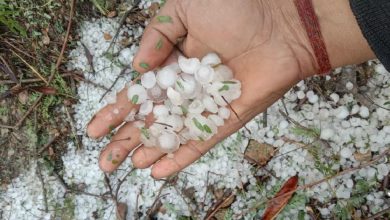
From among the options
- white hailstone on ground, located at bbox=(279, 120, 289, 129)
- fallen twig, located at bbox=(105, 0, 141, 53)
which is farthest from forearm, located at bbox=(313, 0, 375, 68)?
fallen twig, located at bbox=(105, 0, 141, 53)

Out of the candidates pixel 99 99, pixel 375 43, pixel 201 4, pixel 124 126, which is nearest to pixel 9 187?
pixel 99 99

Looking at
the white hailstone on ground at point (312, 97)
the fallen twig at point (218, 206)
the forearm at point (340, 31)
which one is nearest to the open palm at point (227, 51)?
the forearm at point (340, 31)

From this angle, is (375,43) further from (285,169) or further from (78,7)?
(78,7)

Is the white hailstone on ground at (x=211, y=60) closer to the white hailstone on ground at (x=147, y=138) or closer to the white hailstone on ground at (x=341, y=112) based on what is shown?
the white hailstone on ground at (x=147, y=138)

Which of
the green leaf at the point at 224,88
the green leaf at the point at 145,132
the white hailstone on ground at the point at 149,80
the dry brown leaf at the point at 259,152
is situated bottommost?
the dry brown leaf at the point at 259,152

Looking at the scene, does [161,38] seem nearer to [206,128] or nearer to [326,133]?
[206,128]

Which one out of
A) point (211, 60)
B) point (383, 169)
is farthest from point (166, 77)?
point (383, 169)

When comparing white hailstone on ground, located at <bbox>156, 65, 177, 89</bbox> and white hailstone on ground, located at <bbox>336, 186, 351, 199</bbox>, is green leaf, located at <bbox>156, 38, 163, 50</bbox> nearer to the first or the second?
white hailstone on ground, located at <bbox>156, 65, 177, 89</bbox>
